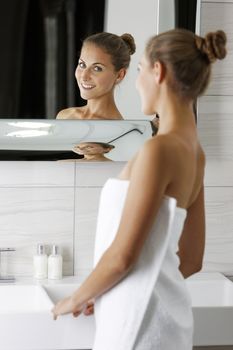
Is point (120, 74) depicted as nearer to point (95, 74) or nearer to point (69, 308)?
point (95, 74)

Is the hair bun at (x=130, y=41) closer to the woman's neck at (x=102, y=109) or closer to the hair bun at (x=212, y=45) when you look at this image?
the woman's neck at (x=102, y=109)

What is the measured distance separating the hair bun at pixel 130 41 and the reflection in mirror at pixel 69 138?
27cm

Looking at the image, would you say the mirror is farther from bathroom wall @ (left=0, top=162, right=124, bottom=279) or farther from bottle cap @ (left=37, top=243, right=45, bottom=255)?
bottle cap @ (left=37, top=243, right=45, bottom=255)

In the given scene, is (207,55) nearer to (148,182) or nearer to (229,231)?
(148,182)

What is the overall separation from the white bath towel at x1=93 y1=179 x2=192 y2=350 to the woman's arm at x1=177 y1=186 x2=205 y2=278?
0.56 ft

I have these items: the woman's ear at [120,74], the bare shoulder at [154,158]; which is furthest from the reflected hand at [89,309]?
the woman's ear at [120,74]

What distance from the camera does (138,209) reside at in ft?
5.53

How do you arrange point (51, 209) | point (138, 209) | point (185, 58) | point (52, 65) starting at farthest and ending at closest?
point (51, 209) → point (52, 65) → point (185, 58) → point (138, 209)

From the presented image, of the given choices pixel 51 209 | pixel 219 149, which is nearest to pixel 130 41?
pixel 219 149

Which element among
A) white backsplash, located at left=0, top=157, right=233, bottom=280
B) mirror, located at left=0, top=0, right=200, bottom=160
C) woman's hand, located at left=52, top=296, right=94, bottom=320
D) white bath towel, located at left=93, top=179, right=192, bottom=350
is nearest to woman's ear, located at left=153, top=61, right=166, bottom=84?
white bath towel, located at left=93, top=179, right=192, bottom=350

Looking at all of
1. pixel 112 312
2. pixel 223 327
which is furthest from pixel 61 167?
pixel 112 312

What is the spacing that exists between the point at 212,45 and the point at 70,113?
1.05m

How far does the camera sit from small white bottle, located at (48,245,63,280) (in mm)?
2828

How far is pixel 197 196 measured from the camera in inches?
78.2
